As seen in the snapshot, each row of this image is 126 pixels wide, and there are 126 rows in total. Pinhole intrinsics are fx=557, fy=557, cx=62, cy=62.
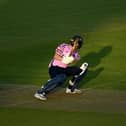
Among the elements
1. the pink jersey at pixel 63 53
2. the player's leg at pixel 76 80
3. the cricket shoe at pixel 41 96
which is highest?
the pink jersey at pixel 63 53

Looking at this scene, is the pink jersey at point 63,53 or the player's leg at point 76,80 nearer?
the pink jersey at point 63,53

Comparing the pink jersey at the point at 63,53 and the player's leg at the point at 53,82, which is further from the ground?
the pink jersey at the point at 63,53

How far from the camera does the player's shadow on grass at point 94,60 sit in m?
13.2

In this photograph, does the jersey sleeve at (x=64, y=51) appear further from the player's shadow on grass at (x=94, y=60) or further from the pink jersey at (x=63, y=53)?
the player's shadow on grass at (x=94, y=60)

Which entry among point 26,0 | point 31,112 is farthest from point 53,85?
point 26,0

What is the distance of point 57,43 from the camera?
1612 cm

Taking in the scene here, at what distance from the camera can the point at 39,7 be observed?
20.4 metres

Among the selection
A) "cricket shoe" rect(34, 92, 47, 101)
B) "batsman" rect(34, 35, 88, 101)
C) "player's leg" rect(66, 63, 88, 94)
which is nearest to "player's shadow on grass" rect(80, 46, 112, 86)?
"player's leg" rect(66, 63, 88, 94)

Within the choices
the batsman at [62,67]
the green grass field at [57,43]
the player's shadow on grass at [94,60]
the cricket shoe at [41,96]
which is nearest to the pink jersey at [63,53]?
the batsman at [62,67]

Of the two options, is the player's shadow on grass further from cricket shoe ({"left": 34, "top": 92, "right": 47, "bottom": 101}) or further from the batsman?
cricket shoe ({"left": 34, "top": 92, "right": 47, "bottom": 101})

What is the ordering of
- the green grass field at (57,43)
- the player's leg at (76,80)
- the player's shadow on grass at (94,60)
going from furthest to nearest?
the player's shadow on grass at (94,60) → the player's leg at (76,80) → the green grass field at (57,43)

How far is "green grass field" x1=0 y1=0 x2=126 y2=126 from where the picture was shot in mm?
10297

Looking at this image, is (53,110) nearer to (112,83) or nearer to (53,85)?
(53,85)

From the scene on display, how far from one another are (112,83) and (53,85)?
1976 mm
